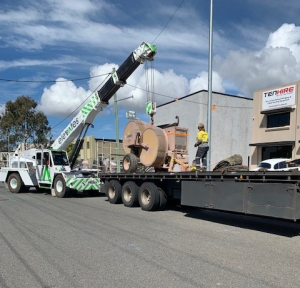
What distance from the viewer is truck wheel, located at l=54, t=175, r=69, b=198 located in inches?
635

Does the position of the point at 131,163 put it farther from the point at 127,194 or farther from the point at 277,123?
the point at 277,123

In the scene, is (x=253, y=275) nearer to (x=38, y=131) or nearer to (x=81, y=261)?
(x=81, y=261)

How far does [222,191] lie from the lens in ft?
28.6

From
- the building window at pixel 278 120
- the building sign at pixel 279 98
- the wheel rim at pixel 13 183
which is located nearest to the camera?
the wheel rim at pixel 13 183

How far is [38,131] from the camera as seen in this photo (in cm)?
4006

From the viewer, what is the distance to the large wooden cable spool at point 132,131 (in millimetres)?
A: 12930

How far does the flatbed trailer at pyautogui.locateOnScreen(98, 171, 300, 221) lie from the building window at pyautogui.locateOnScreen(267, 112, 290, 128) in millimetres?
14541

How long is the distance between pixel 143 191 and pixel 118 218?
2.01 m

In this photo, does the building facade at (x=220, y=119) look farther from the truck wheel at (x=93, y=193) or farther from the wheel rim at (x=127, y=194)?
the wheel rim at (x=127, y=194)

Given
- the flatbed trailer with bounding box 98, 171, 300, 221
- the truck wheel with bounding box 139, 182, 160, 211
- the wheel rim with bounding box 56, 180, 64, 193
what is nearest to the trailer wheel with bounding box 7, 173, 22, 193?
the wheel rim with bounding box 56, 180, 64, 193

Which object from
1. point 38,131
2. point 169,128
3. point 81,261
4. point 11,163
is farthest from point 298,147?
point 38,131

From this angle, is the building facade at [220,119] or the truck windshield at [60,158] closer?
the truck windshield at [60,158]

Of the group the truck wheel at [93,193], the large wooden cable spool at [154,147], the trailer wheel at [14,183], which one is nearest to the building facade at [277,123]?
the truck wheel at [93,193]

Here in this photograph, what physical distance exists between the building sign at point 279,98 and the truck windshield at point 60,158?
1455cm
